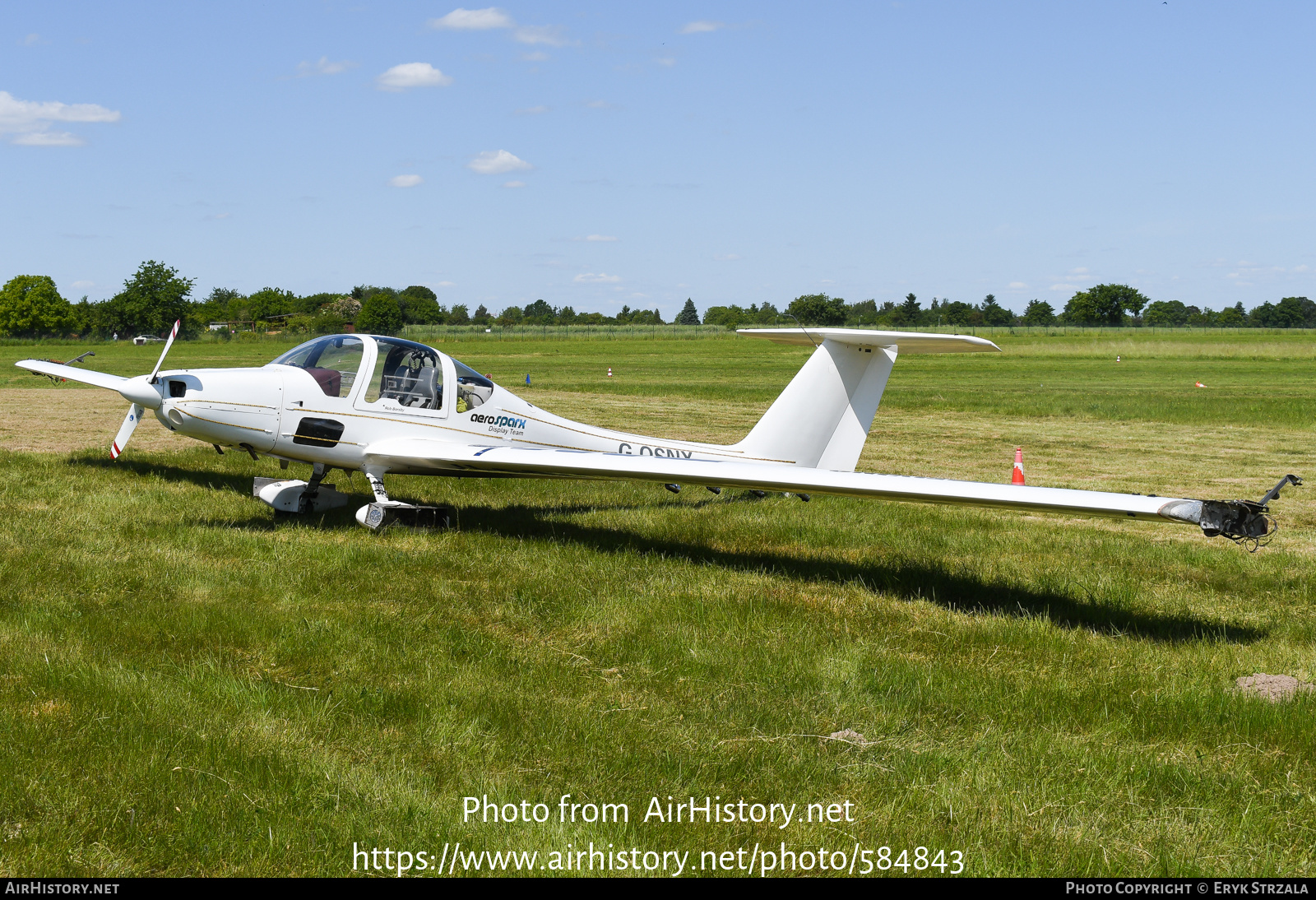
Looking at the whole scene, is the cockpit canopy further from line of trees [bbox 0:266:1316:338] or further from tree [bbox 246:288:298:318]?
tree [bbox 246:288:298:318]

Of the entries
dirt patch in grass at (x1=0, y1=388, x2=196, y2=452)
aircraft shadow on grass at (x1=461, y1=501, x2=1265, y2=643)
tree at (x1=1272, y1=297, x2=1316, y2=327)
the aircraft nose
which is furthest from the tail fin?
tree at (x1=1272, y1=297, x2=1316, y2=327)

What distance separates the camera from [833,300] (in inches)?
4163

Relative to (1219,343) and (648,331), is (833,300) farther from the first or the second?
(1219,343)

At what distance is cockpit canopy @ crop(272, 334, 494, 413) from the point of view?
1022cm

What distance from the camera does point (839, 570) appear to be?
29.5 ft

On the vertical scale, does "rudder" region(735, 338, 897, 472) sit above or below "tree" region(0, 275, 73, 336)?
below

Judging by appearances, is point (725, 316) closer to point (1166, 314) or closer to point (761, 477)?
point (1166, 314)

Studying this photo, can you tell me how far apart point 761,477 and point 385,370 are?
4.42 metres

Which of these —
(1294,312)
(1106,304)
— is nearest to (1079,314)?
(1106,304)

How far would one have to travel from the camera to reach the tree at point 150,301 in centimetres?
9206

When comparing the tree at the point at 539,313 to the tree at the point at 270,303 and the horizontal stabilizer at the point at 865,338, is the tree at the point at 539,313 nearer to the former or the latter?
the tree at the point at 270,303

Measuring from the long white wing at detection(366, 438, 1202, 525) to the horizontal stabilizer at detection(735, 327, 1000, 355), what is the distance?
1313mm

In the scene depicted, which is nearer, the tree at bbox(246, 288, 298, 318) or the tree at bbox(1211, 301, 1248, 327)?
the tree at bbox(246, 288, 298, 318)

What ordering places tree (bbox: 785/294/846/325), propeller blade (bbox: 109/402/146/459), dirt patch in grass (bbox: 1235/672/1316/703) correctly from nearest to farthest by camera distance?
dirt patch in grass (bbox: 1235/672/1316/703), propeller blade (bbox: 109/402/146/459), tree (bbox: 785/294/846/325)
